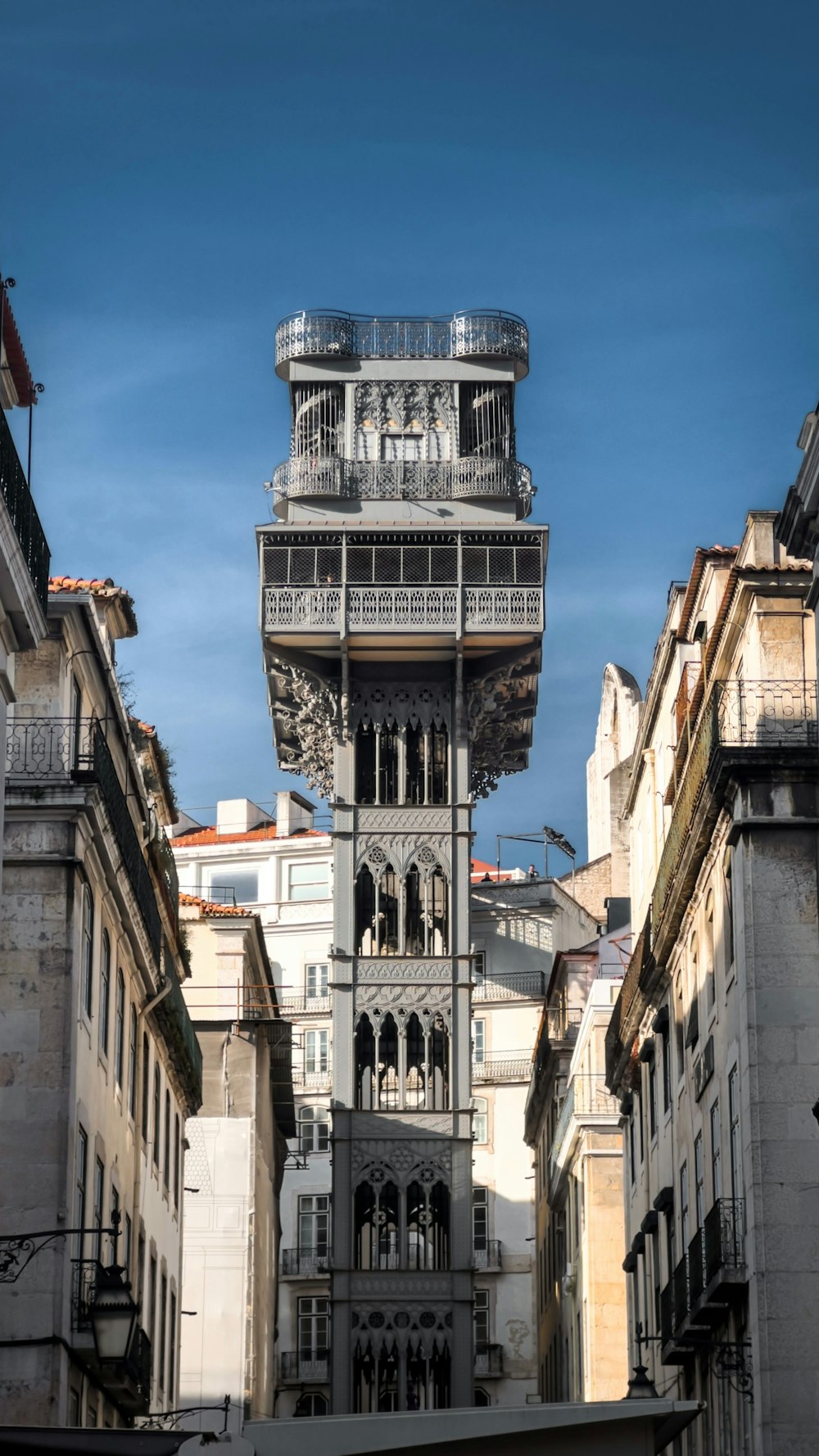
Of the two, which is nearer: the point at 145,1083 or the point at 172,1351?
the point at 145,1083

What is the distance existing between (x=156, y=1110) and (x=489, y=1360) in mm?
39224

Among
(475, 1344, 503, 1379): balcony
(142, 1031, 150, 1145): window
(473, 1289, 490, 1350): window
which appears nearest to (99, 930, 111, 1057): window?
(142, 1031, 150, 1145): window

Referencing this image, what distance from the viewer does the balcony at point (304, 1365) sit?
260 feet

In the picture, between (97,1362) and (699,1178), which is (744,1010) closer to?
(699,1178)

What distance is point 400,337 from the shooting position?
66.0 metres

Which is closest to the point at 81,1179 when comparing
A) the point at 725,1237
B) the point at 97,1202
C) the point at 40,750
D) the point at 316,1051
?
the point at 97,1202

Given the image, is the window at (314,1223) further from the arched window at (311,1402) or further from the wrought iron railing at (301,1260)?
the arched window at (311,1402)

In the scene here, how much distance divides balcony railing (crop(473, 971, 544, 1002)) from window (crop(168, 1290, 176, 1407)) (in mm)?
41106

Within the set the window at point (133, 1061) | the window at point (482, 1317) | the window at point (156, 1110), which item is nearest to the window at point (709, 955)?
the window at point (133, 1061)

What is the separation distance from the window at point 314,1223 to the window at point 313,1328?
64.0 inches

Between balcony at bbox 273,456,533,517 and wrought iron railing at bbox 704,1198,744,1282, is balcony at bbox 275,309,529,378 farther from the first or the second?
wrought iron railing at bbox 704,1198,744,1282

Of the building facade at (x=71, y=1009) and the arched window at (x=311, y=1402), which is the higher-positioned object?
the building facade at (x=71, y=1009)

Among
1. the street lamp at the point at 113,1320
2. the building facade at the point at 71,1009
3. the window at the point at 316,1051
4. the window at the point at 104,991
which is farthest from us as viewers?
the window at the point at 316,1051

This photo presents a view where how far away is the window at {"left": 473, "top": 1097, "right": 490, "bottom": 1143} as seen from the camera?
269 ft
